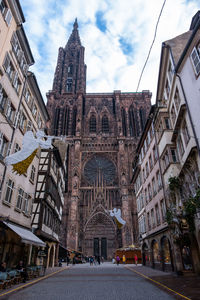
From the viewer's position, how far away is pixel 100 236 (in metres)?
40.1

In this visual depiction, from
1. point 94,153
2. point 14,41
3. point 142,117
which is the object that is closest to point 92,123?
point 94,153

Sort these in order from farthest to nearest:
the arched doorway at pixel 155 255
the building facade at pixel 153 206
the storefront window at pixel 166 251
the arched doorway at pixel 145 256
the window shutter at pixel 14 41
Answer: the arched doorway at pixel 145 256, the arched doorway at pixel 155 255, the building facade at pixel 153 206, the storefront window at pixel 166 251, the window shutter at pixel 14 41

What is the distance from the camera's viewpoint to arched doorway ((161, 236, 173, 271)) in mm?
16462

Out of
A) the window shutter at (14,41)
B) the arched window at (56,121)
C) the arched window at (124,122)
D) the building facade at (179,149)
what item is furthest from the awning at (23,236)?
the arched window at (124,122)

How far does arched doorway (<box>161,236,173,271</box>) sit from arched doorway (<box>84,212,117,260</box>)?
74.4ft

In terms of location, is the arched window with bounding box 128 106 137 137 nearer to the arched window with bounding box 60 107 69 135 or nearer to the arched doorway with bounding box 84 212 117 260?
the arched window with bounding box 60 107 69 135

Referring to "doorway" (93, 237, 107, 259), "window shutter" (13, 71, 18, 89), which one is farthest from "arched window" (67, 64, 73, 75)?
"window shutter" (13, 71, 18, 89)

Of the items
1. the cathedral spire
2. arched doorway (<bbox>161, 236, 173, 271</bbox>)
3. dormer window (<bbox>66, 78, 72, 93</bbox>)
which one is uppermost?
the cathedral spire

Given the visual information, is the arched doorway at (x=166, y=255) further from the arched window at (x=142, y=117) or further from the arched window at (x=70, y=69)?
the arched window at (x=70, y=69)

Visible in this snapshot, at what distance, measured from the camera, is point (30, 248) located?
1808 centimetres

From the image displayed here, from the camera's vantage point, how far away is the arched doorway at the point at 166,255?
16.5 m

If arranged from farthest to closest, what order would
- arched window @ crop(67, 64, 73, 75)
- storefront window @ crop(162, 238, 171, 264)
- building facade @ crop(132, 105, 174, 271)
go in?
1. arched window @ crop(67, 64, 73, 75)
2. building facade @ crop(132, 105, 174, 271)
3. storefront window @ crop(162, 238, 171, 264)

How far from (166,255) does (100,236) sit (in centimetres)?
2416

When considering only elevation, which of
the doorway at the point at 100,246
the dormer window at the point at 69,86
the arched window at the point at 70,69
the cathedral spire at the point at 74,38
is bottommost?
the doorway at the point at 100,246
